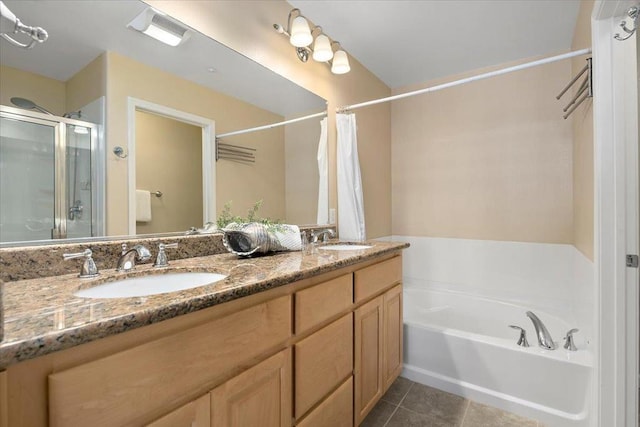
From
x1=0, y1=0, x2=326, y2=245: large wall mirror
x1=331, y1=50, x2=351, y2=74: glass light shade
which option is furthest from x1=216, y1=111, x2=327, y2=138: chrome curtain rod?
x1=331, y1=50, x2=351, y2=74: glass light shade

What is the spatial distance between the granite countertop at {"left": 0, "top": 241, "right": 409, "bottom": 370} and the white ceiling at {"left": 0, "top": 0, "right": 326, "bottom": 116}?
24.2 inches

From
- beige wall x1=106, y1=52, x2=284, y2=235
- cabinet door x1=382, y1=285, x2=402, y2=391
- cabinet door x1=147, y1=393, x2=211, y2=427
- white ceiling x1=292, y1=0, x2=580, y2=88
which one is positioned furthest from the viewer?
white ceiling x1=292, y1=0, x2=580, y2=88

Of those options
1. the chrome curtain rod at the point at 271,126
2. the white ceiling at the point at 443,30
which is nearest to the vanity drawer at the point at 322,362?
the chrome curtain rod at the point at 271,126

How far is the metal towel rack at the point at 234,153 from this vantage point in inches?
60.5

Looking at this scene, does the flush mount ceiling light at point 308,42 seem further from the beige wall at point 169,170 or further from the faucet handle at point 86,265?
the faucet handle at point 86,265

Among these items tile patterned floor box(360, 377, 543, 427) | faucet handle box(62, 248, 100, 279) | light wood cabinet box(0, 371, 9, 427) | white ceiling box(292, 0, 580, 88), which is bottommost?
tile patterned floor box(360, 377, 543, 427)

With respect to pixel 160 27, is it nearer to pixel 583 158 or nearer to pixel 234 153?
pixel 234 153

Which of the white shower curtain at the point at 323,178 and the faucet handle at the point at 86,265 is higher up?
the white shower curtain at the point at 323,178

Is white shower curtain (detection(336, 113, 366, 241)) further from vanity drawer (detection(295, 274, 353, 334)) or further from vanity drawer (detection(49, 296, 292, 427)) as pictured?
vanity drawer (detection(49, 296, 292, 427))

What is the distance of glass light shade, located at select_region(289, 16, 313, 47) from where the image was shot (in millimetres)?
1821

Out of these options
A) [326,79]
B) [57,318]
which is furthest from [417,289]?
[57,318]

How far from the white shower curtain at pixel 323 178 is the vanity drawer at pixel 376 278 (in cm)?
70

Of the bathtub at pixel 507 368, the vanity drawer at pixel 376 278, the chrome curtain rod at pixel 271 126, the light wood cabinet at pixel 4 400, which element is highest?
the chrome curtain rod at pixel 271 126

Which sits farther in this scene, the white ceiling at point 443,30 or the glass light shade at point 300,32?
the white ceiling at point 443,30
